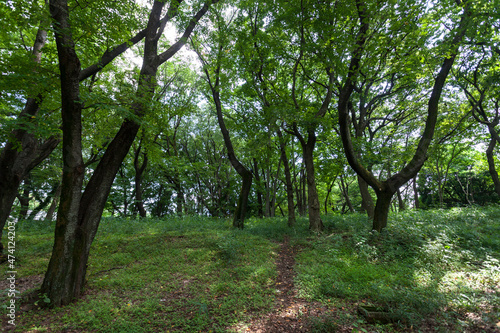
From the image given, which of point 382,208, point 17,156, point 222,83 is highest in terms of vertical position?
point 222,83

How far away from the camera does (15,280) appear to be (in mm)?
4887

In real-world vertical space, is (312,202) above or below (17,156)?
below

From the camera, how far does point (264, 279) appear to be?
5.08m

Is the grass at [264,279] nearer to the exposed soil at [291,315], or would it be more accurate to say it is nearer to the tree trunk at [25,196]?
the exposed soil at [291,315]

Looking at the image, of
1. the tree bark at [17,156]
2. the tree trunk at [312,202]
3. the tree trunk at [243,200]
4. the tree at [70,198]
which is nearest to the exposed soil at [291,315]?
the tree at [70,198]

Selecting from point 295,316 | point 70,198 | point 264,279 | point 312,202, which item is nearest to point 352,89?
point 312,202

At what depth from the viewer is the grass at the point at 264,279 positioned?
3.41 m

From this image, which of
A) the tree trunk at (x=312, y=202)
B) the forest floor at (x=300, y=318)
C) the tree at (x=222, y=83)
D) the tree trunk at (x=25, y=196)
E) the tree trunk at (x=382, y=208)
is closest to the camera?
the forest floor at (x=300, y=318)

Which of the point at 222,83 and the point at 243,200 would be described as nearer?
the point at 243,200

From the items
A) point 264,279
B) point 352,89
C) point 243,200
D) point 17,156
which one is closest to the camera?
point 264,279

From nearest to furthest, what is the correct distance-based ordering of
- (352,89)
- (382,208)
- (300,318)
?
(300,318) < (352,89) < (382,208)

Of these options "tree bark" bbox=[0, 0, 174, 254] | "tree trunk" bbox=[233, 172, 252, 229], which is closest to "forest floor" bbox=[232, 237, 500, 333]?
"tree trunk" bbox=[233, 172, 252, 229]

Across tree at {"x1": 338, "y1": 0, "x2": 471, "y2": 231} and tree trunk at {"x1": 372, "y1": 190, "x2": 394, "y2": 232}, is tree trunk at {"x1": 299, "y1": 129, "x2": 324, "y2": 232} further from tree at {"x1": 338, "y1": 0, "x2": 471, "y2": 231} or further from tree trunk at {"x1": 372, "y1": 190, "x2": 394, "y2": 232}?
tree trunk at {"x1": 372, "y1": 190, "x2": 394, "y2": 232}

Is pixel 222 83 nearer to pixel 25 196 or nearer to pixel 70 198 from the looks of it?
pixel 70 198
